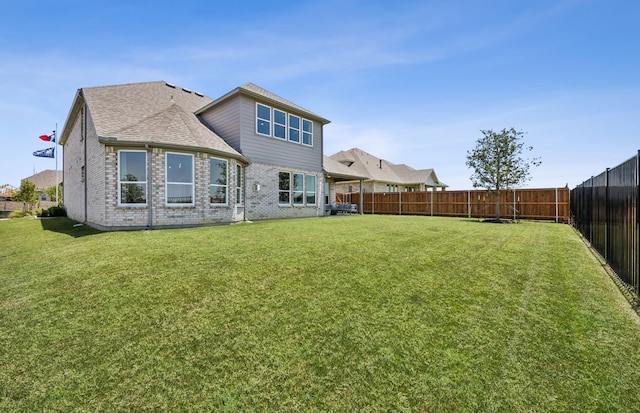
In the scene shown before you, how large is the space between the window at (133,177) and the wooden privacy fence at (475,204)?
18.8 m

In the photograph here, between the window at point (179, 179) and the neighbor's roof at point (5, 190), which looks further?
the neighbor's roof at point (5, 190)

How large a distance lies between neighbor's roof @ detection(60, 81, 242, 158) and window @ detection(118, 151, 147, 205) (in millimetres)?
660

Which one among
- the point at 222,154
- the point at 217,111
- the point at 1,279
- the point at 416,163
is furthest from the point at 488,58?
the point at 416,163

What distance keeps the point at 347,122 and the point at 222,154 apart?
867 centimetres

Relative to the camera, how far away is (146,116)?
12.7 metres

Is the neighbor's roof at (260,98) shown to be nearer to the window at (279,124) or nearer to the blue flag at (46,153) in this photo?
the window at (279,124)

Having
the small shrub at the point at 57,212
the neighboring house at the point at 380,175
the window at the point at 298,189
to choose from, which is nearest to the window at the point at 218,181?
the window at the point at 298,189

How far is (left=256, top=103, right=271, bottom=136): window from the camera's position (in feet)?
45.3

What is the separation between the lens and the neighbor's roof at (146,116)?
10.1 meters

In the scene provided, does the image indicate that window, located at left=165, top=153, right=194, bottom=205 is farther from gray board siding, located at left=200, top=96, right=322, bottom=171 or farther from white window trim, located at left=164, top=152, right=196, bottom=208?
gray board siding, located at left=200, top=96, right=322, bottom=171

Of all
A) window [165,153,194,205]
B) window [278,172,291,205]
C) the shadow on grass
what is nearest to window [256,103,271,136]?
window [278,172,291,205]

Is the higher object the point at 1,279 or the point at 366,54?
the point at 366,54

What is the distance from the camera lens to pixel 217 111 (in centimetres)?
1434

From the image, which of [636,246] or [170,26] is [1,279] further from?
[636,246]
